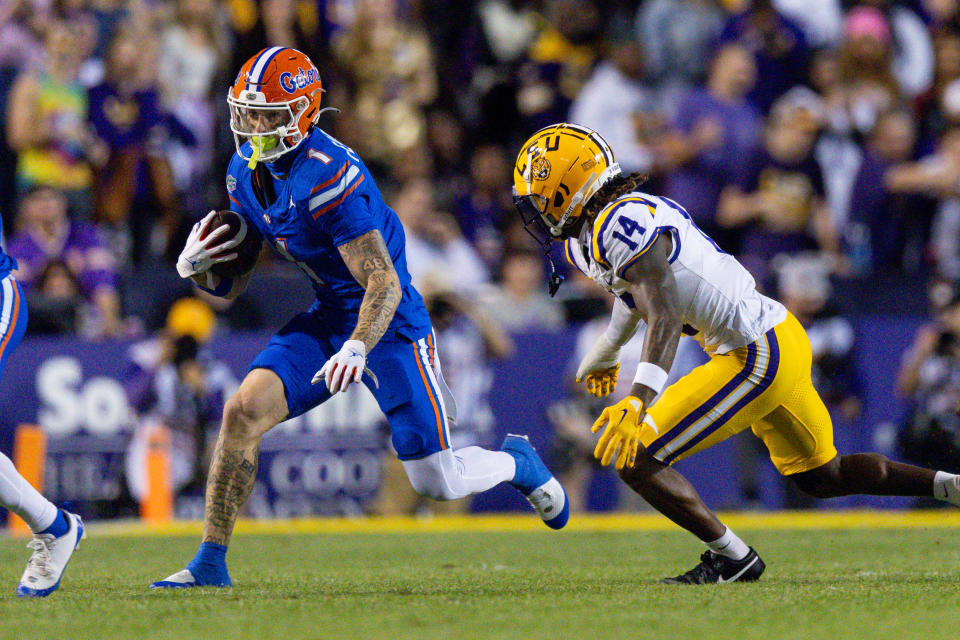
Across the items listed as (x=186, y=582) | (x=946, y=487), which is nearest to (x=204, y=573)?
(x=186, y=582)

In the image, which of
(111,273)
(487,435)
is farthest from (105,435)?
(487,435)

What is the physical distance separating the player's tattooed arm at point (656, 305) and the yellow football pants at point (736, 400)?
1.42 ft

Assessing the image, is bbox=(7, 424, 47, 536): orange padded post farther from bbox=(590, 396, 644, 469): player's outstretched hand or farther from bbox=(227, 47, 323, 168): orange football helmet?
bbox=(590, 396, 644, 469): player's outstretched hand

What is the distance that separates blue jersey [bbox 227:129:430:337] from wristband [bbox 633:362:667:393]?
1138mm

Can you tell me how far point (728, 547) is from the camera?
17.7 ft

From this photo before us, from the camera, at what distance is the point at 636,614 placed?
449 cm

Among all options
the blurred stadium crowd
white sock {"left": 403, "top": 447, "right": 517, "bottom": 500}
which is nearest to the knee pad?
white sock {"left": 403, "top": 447, "right": 517, "bottom": 500}

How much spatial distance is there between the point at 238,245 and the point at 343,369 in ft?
3.19

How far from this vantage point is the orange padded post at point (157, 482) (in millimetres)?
9516

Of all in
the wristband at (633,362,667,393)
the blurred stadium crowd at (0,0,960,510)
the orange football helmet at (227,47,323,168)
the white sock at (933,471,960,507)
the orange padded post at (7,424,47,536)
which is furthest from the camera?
the blurred stadium crowd at (0,0,960,510)

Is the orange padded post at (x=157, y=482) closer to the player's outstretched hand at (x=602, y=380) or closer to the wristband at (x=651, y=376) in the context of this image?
the player's outstretched hand at (x=602, y=380)

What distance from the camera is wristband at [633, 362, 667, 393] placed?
15.9 feet

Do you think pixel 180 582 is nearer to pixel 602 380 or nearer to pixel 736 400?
pixel 602 380

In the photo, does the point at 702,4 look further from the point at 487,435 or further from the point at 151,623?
the point at 151,623
